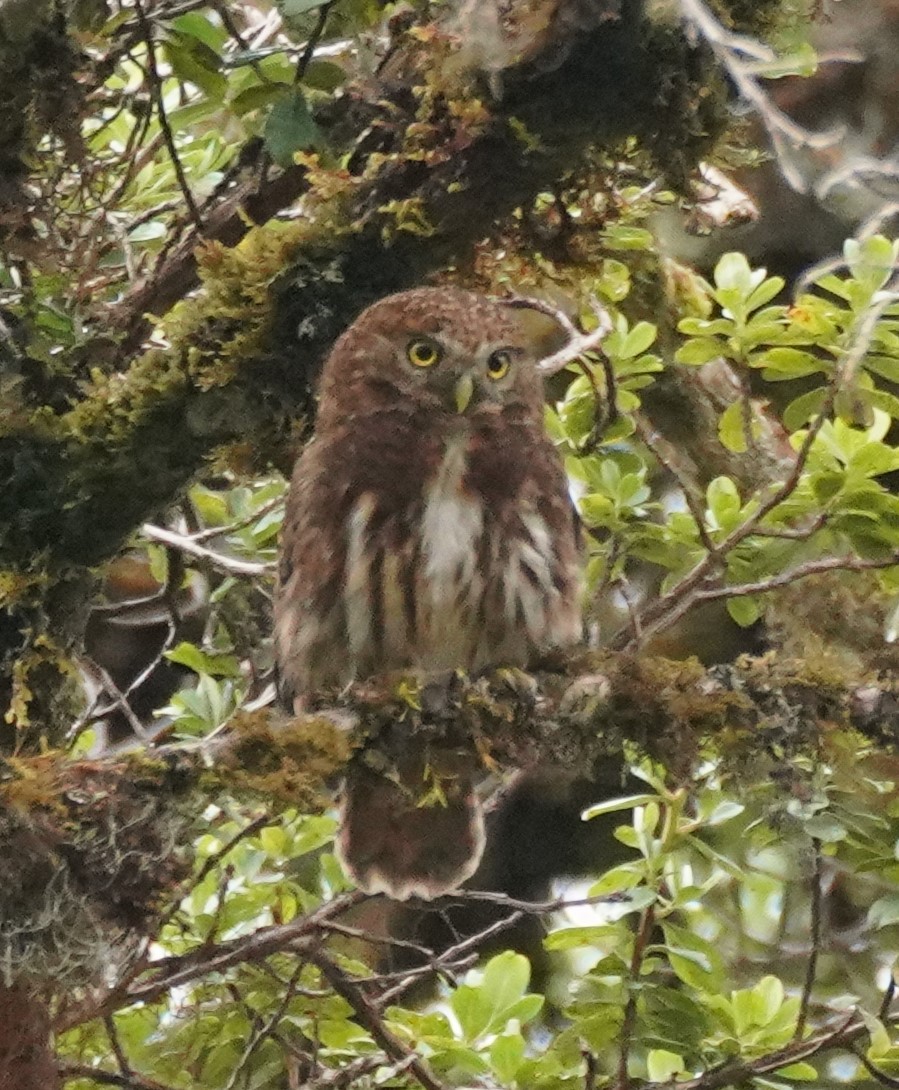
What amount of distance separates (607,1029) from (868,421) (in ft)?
2.55

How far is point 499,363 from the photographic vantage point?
72.1 inches

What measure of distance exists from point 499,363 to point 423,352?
0.32 ft

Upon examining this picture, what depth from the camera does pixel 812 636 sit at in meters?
1.85

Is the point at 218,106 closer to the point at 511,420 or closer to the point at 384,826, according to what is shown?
the point at 511,420

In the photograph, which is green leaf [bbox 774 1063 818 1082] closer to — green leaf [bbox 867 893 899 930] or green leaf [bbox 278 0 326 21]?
green leaf [bbox 867 893 899 930]

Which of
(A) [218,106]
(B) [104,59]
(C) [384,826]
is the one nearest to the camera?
(B) [104,59]

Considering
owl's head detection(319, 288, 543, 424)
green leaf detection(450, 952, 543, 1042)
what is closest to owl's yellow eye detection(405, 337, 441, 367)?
owl's head detection(319, 288, 543, 424)

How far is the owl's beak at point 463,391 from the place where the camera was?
1783mm

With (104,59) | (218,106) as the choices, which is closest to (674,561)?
(218,106)

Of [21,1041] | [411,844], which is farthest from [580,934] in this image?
[21,1041]

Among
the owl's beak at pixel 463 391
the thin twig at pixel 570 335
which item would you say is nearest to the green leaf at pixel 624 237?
the thin twig at pixel 570 335

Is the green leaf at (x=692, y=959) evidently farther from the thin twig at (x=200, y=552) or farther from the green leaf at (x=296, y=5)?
the green leaf at (x=296, y=5)

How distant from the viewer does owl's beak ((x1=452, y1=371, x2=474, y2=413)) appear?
5.85ft

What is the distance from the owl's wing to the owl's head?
3.8 inches
